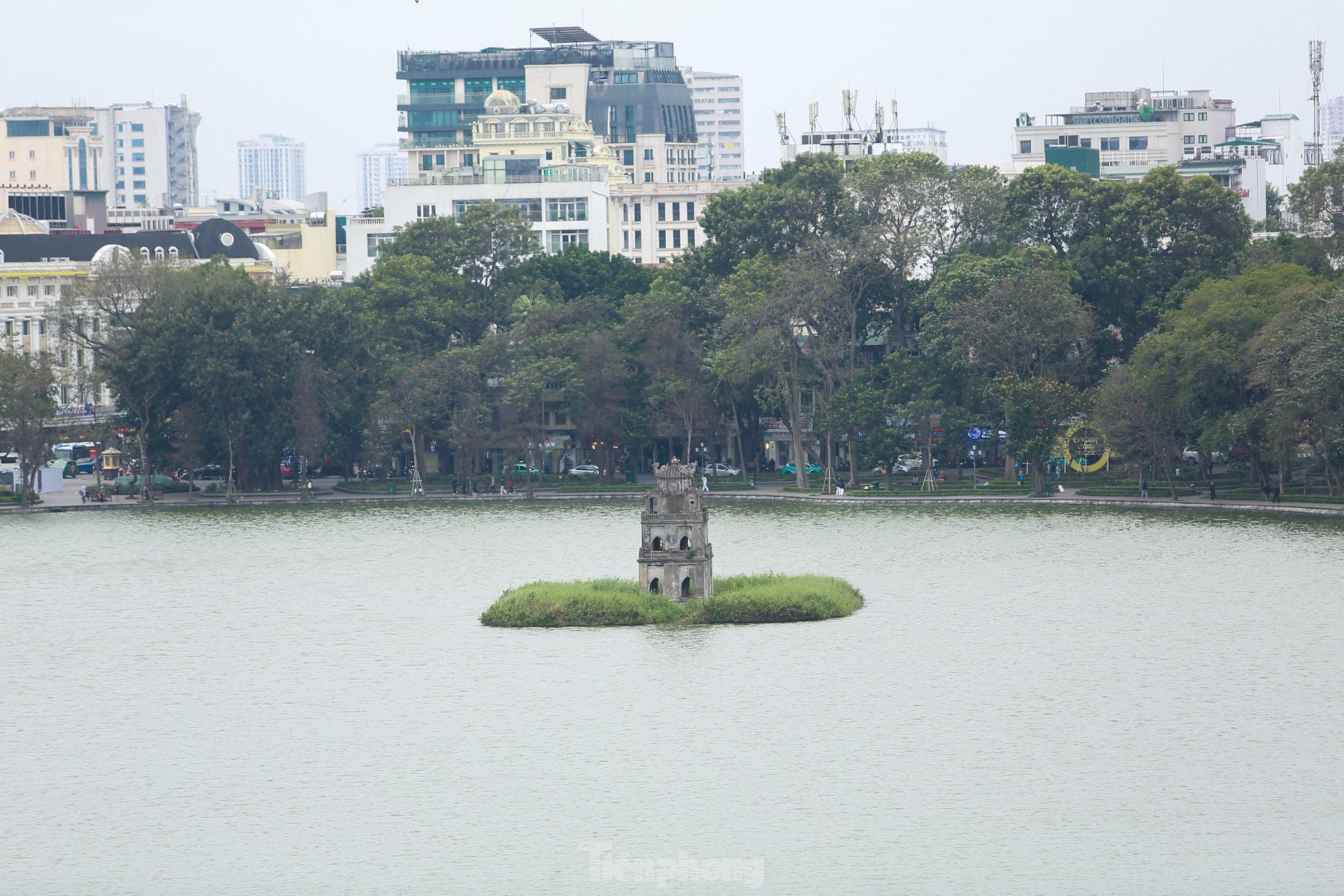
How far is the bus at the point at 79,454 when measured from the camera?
13050cm

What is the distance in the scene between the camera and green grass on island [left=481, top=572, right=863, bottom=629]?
56.5 metres

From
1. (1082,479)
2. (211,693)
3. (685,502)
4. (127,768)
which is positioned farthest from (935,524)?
(127,768)

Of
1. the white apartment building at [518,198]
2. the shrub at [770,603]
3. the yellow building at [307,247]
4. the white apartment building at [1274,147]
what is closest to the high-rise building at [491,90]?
the yellow building at [307,247]

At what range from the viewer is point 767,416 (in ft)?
380

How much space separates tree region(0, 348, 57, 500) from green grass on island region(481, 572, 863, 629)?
53.9m

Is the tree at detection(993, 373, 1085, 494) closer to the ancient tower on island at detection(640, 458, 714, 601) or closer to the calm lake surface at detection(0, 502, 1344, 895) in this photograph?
the calm lake surface at detection(0, 502, 1344, 895)

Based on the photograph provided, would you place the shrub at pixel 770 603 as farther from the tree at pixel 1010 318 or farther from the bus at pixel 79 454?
the bus at pixel 79 454

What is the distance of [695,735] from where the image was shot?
142 ft

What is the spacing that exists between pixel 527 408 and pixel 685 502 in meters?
50.1

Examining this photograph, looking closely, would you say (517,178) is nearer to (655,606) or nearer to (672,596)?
(672,596)

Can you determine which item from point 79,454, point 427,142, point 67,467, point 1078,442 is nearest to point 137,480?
point 67,467

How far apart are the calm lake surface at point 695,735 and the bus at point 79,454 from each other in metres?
60.7

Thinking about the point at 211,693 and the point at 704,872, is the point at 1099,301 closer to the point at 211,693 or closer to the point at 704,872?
the point at 211,693

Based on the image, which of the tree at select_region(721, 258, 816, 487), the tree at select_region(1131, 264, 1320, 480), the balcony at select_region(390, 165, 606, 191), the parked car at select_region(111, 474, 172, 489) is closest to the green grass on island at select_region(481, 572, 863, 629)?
the tree at select_region(1131, 264, 1320, 480)
